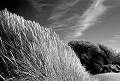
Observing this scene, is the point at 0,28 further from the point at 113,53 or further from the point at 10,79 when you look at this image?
the point at 113,53

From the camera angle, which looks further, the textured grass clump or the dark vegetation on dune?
the dark vegetation on dune

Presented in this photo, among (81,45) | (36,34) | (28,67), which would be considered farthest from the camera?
(81,45)

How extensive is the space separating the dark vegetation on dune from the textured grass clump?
3.36 meters

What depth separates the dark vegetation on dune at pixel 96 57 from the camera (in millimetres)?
7523

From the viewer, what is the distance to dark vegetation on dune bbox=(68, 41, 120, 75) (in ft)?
24.7

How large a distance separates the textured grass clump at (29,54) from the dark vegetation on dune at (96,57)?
132 inches

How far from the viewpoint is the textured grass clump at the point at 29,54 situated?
3.72 m

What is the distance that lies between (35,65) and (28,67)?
0.12 meters

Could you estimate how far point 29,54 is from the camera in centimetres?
375

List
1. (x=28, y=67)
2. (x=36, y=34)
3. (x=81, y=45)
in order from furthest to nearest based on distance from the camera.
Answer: (x=81, y=45)
(x=36, y=34)
(x=28, y=67)

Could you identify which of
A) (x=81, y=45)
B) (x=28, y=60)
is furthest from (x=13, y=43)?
(x=81, y=45)

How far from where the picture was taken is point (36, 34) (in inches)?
157

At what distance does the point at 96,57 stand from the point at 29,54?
4.42 metres

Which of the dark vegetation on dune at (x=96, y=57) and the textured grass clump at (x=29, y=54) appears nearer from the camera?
the textured grass clump at (x=29, y=54)
